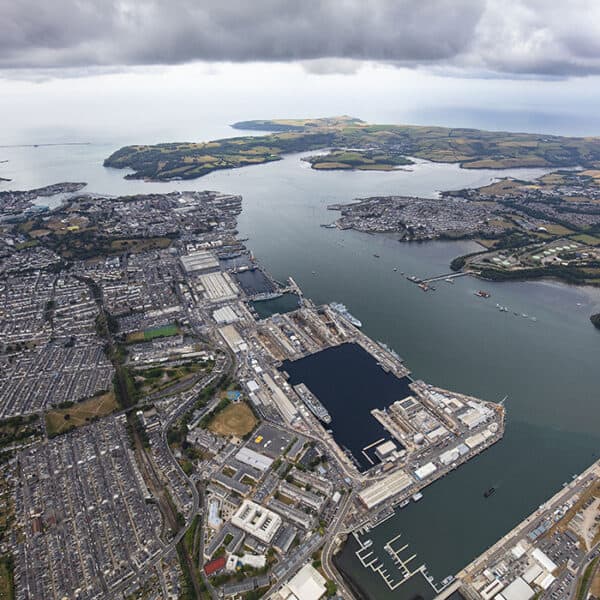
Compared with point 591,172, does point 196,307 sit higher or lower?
lower

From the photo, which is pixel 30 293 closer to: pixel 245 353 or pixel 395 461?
pixel 245 353

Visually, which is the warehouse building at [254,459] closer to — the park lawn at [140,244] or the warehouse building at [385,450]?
the warehouse building at [385,450]

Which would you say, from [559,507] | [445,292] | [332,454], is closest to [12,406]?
[332,454]

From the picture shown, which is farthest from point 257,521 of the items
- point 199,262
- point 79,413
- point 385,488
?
point 199,262

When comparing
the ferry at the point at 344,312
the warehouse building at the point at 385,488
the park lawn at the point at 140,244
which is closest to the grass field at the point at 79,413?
the warehouse building at the point at 385,488

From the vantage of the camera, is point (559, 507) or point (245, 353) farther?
point (245, 353)

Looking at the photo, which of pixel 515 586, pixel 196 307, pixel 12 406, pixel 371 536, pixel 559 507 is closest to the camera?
pixel 515 586
